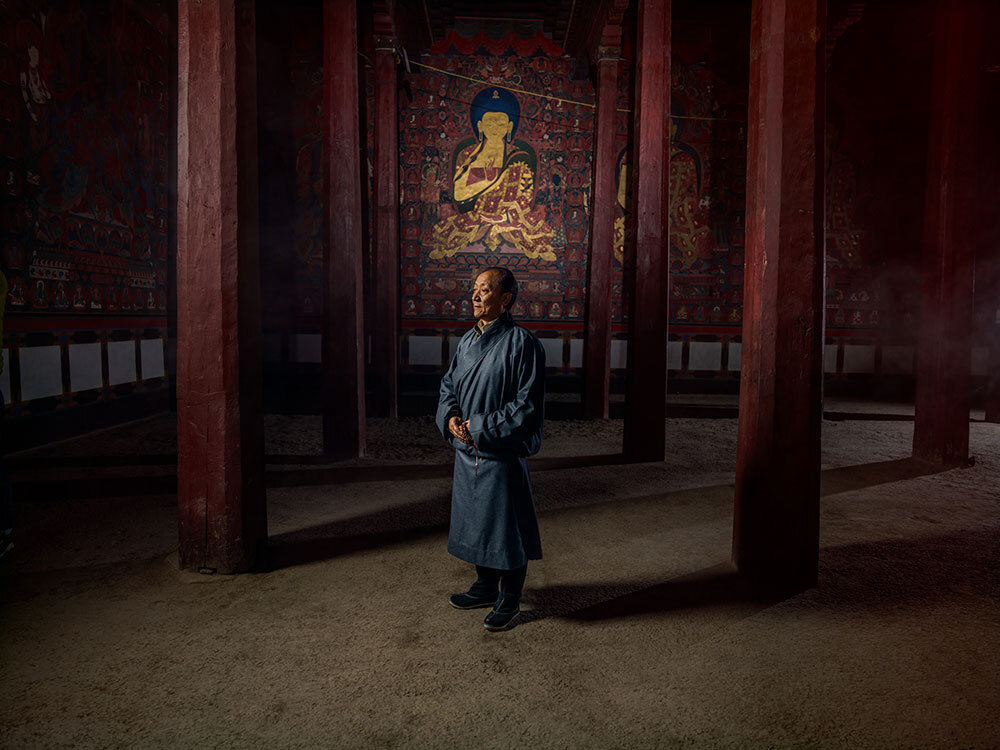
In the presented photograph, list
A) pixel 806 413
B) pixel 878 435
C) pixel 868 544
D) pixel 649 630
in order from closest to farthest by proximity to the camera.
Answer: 1. pixel 649 630
2. pixel 806 413
3. pixel 868 544
4. pixel 878 435

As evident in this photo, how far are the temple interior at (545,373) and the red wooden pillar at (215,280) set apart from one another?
2 centimetres

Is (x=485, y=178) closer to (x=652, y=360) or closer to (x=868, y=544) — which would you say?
(x=652, y=360)

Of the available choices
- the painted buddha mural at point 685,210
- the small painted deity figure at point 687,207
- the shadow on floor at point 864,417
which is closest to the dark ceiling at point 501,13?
the painted buddha mural at point 685,210

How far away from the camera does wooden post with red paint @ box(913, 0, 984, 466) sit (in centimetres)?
493

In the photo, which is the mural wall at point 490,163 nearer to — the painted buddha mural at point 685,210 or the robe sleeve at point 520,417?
the painted buddha mural at point 685,210

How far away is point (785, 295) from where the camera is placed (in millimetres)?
2688

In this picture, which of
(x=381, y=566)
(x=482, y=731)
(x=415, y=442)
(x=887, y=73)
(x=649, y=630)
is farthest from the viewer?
(x=887, y=73)

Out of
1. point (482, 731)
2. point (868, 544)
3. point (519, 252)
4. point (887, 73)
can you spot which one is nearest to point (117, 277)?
point (519, 252)

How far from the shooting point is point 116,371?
21.8 feet

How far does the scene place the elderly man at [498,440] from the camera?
221 cm

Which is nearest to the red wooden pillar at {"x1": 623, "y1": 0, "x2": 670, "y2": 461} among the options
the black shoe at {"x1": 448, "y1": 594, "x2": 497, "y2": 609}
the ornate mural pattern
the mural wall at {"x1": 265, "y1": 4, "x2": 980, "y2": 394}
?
the black shoe at {"x1": 448, "y1": 594, "x2": 497, "y2": 609}

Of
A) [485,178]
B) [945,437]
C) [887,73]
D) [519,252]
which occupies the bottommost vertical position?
[945,437]

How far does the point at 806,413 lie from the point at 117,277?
7.02m

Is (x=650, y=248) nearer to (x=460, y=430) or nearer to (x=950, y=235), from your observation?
(x=950, y=235)
